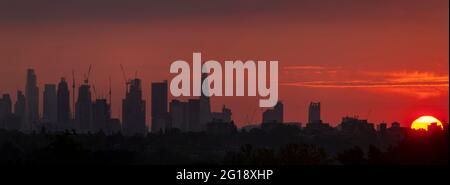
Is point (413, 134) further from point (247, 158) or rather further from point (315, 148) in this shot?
point (315, 148)

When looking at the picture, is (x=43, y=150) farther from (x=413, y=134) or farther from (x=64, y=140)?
(x=413, y=134)

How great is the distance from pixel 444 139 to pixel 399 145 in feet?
52.1

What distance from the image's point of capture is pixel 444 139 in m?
124

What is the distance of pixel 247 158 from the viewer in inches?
6777
